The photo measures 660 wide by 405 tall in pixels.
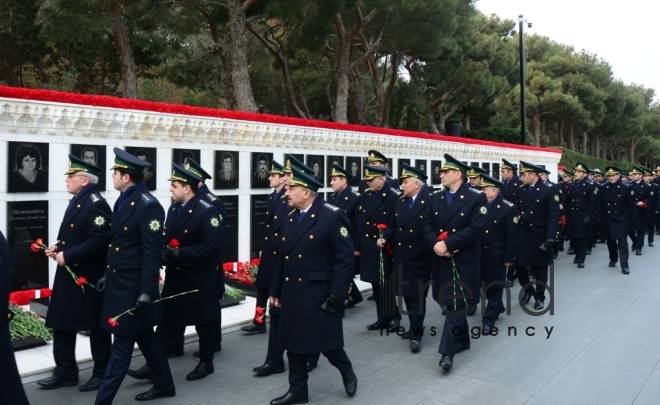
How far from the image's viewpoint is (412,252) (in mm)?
6293

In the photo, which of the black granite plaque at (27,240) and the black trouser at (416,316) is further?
the black granite plaque at (27,240)

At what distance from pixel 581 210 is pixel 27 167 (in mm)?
10270

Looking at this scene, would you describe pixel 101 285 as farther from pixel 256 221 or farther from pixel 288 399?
pixel 256 221

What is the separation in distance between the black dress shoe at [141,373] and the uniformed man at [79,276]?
25 centimetres

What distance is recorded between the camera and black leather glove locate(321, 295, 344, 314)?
4.29m

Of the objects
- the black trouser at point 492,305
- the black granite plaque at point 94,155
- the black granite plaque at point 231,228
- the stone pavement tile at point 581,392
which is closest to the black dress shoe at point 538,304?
the black trouser at point 492,305

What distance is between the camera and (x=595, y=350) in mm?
5781

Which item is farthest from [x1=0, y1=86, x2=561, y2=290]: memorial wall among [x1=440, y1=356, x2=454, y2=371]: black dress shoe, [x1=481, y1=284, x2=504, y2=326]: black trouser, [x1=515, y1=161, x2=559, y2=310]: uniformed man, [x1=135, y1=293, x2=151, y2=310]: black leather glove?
[x1=440, y1=356, x2=454, y2=371]: black dress shoe

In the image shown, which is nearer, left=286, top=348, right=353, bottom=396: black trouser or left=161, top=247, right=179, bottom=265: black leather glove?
left=286, top=348, right=353, bottom=396: black trouser

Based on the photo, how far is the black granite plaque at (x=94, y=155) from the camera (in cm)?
745

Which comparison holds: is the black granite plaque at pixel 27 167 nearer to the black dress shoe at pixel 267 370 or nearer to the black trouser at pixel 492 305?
the black dress shoe at pixel 267 370

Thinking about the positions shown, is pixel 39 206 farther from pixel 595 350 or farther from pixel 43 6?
pixel 43 6

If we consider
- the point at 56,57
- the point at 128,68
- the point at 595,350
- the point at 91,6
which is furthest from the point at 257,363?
the point at 56,57

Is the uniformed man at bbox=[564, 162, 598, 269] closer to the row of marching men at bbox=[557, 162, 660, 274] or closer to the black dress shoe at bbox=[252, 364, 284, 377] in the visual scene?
the row of marching men at bbox=[557, 162, 660, 274]
